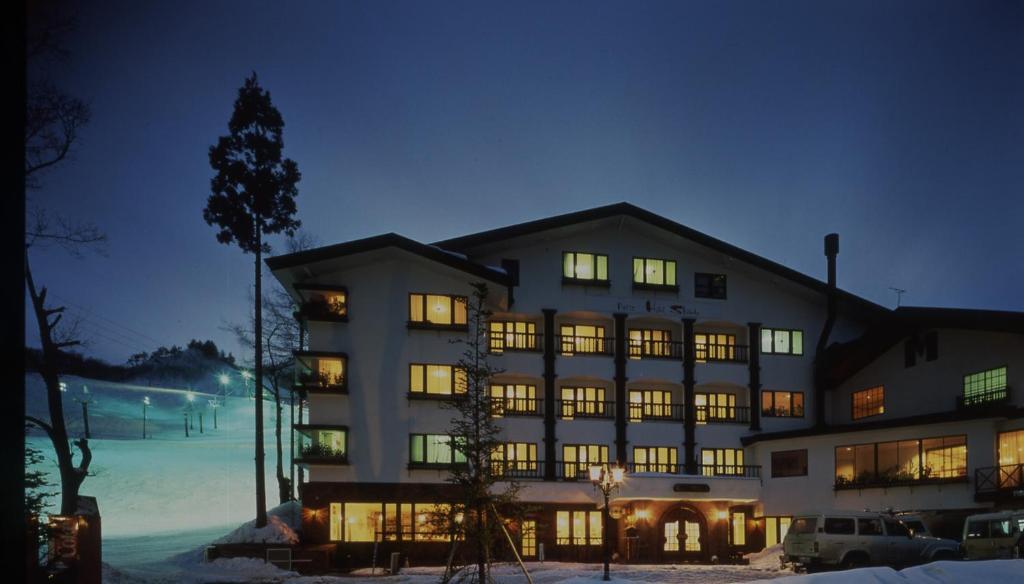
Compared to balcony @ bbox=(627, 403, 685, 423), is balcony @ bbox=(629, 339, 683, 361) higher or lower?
higher

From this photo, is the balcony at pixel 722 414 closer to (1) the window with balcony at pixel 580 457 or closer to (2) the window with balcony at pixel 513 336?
(1) the window with balcony at pixel 580 457

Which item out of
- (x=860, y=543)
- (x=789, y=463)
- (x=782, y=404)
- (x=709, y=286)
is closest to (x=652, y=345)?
(x=709, y=286)

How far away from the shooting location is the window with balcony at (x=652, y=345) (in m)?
37.6

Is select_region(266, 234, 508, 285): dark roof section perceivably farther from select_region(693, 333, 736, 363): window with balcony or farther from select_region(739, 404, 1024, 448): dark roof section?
select_region(739, 404, 1024, 448): dark roof section

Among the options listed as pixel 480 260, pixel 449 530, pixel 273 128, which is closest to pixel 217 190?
pixel 273 128

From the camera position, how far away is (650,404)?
1489 inches

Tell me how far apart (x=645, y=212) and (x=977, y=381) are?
51.5 ft

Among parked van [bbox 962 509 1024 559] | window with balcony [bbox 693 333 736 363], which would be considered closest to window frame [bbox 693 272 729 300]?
window with balcony [bbox 693 333 736 363]

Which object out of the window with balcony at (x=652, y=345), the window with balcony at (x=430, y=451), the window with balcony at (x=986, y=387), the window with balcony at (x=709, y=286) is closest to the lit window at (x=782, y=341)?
the window with balcony at (x=709, y=286)

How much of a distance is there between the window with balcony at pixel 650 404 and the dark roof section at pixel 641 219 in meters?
7.76

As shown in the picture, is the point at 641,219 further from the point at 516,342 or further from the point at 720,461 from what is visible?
the point at 720,461

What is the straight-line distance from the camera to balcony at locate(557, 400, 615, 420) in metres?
36.3

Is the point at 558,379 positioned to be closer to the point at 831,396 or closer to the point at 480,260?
the point at 480,260

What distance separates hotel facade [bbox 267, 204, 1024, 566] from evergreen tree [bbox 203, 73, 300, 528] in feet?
9.82
